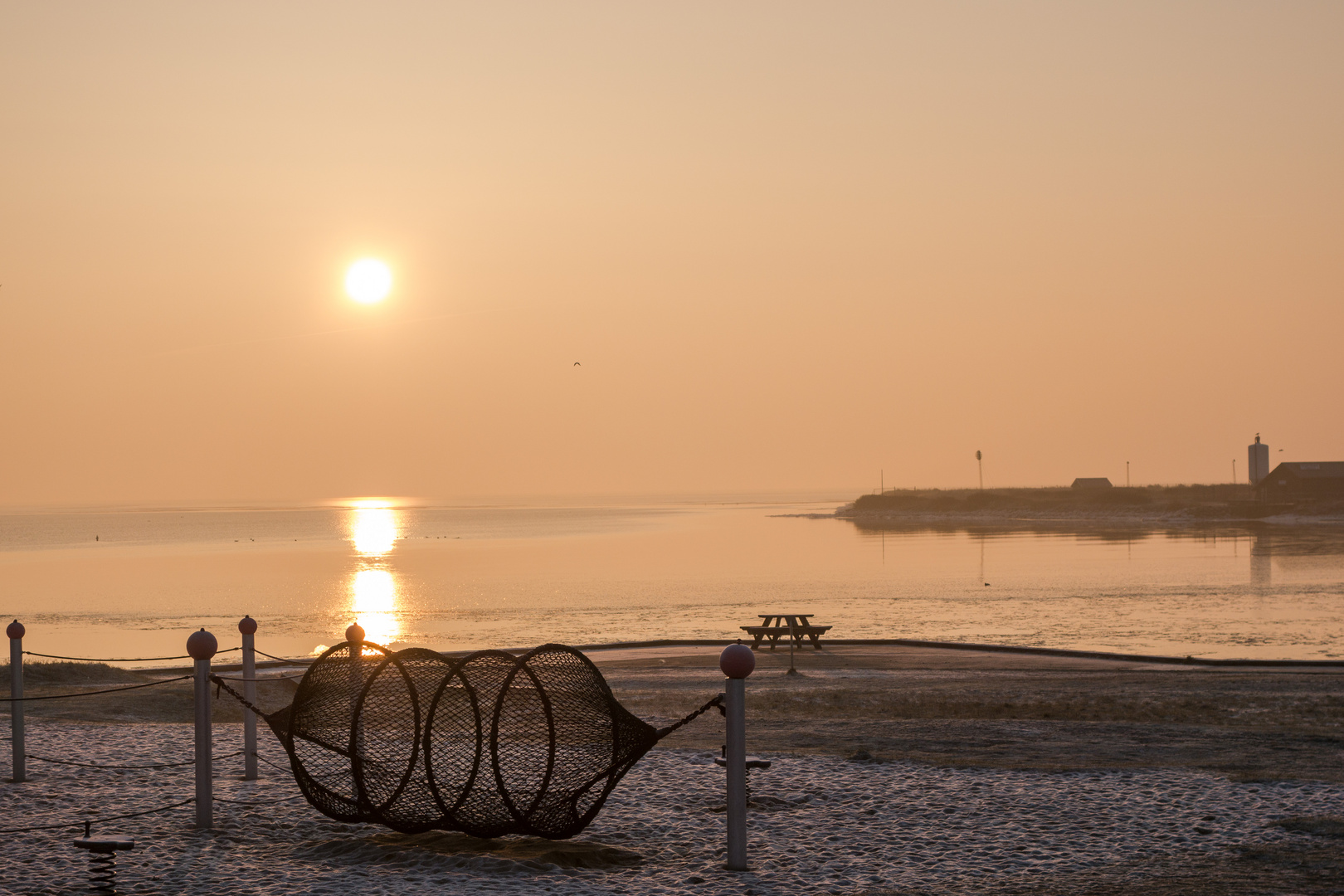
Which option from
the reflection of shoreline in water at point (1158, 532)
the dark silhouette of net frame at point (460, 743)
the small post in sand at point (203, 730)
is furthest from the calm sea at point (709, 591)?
the dark silhouette of net frame at point (460, 743)

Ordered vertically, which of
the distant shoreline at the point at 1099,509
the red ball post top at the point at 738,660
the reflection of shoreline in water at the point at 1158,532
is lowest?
the reflection of shoreline in water at the point at 1158,532

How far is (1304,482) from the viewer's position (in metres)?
123

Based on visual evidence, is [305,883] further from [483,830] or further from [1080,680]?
[1080,680]

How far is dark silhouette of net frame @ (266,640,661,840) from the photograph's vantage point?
9.21 meters

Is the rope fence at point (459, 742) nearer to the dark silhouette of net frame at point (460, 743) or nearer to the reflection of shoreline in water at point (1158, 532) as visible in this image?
the dark silhouette of net frame at point (460, 743)

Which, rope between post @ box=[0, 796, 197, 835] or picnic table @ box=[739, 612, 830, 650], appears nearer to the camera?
rope between post @ box=[0, 796, 197, 835]

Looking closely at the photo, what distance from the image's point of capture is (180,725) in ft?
51.1

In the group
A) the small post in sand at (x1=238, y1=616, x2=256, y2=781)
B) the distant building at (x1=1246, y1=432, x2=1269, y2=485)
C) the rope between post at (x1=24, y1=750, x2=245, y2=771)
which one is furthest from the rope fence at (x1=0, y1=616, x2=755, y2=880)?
the distant building at (x1=1246, y1=432, x2=1269, y2=485)

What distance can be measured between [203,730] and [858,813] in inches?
219

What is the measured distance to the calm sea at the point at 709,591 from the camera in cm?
3431

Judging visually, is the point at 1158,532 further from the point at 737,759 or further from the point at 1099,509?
the point at 737,759

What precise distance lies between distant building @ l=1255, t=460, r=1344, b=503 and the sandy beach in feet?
388

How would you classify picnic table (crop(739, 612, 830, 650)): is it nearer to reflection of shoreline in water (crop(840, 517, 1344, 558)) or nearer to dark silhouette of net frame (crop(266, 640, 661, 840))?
dark silhouette of net frame (crop(266, 640, 661, 840))

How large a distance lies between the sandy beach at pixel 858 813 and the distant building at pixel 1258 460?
140m
